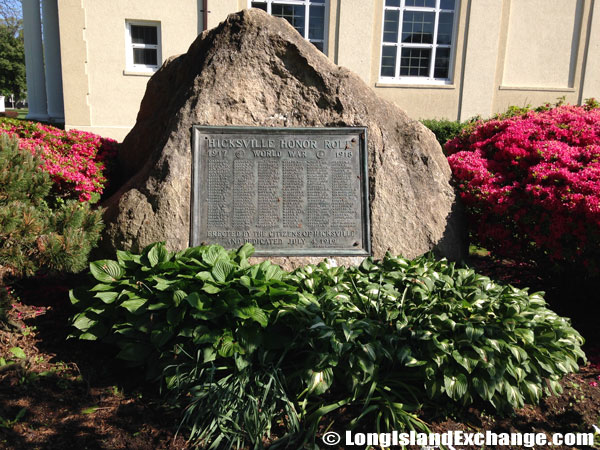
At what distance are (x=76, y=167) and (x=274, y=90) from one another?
2177 millimetres

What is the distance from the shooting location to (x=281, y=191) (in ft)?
13.6

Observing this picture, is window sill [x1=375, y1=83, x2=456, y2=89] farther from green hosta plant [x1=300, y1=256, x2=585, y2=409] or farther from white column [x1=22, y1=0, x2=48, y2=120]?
green hosta plant [x1=300, y1=256, x2=585, y2=409]

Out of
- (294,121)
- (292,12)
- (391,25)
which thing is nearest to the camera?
(294,121)

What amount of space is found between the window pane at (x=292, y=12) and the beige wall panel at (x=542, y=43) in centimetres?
639

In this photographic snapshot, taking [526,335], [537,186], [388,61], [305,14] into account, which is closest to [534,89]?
[388,61]

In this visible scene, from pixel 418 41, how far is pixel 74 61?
1030cm

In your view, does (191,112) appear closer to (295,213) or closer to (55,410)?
(295,213)

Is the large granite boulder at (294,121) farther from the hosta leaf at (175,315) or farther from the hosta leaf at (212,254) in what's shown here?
the hosta leaf at (175,315)

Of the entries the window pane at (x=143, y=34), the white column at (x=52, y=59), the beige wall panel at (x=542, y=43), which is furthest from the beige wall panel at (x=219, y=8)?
the beige wall panel at (x=542, y=43)

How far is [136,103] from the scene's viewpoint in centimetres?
1341

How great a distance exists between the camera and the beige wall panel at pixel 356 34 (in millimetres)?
13375

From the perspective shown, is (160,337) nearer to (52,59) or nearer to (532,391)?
(532,391)

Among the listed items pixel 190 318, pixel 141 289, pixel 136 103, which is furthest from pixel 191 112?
pixel 136 103

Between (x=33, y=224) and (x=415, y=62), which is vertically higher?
(x=415, y=62)
